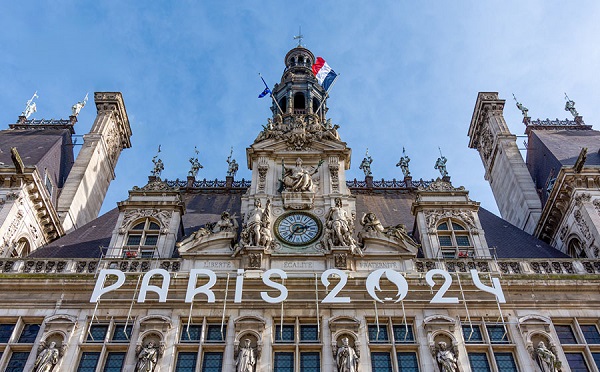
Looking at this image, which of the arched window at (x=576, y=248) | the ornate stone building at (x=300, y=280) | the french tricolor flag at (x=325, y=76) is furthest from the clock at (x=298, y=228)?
the french tricolor flag at (x=325, y=76)

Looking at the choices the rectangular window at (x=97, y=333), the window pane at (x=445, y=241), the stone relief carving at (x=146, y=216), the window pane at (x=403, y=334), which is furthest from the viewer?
the stone relief carving at (x=146, y=216)

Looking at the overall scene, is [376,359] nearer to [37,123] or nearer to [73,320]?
[73,320]

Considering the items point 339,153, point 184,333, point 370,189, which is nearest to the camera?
point 184,333

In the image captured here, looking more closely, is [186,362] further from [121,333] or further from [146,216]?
[146,216]

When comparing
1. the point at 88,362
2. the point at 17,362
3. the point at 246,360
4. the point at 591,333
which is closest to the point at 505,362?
the point at 591,333

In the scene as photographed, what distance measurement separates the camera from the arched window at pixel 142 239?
24391 millimetres

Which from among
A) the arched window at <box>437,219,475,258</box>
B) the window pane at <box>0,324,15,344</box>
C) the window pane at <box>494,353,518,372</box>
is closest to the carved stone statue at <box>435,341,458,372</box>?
the window pane at <box>494,353,518,372</box>

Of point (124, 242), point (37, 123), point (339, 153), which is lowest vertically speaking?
point (124, 242)

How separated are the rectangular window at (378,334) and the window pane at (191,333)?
5.74 m

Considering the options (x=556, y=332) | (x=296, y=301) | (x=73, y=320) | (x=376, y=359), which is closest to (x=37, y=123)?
(x=73, y=320)

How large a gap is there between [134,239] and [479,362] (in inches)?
547

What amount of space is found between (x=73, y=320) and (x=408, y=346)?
1116cm

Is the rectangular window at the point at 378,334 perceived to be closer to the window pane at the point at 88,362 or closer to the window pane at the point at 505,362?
the window pane at the point at 505,362

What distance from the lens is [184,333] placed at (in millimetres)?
20859
